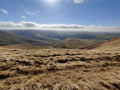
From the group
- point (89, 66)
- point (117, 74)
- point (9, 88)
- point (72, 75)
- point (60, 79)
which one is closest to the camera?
point (9, 88)

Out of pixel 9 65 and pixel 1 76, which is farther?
pixel 9 65

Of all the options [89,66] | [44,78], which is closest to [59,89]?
[44,78]

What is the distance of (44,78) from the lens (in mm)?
7348

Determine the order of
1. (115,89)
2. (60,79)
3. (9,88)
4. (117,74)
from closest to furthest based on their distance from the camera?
(9,88), (115,89), (60,79), (117,74)

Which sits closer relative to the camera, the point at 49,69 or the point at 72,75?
the point at 72,75

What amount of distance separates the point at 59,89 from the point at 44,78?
1926 mm

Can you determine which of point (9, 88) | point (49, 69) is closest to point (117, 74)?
point (49, 69)

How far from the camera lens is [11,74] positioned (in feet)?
25.3

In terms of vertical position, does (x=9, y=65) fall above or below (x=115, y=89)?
above

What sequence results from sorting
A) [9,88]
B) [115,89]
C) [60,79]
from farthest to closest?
[60,79]
[115,89]
[9,88]

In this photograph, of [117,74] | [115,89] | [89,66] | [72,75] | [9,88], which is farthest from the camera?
[89,66]

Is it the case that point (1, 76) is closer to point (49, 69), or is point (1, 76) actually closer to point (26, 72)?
point (26, 72)

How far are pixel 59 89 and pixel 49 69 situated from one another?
127 inches

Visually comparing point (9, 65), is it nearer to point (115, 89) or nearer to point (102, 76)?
point (102, 76)
